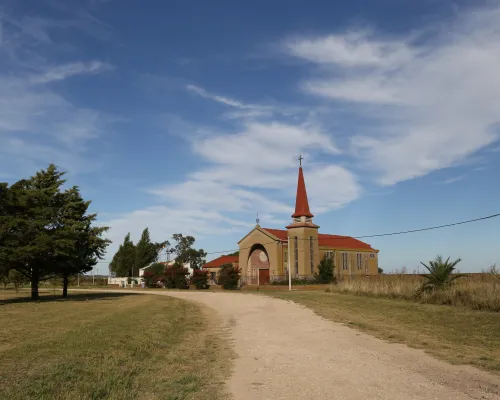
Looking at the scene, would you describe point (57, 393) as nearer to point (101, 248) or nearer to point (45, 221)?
point (45, 221)

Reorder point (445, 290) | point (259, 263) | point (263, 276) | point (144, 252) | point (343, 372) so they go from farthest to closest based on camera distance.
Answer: point (144, 252) < point (259, 263) < point (263, 276) < point (445, 290) < point (343, 372)

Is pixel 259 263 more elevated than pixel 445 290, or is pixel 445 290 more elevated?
pixel 259 263

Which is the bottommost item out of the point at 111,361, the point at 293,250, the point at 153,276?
the point at 111,361

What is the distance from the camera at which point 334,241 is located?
72.9m

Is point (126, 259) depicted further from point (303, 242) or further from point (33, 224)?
point (33, 224)

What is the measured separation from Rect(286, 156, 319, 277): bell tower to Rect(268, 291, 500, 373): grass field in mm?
39268

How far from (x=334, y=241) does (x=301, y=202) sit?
1395 cm

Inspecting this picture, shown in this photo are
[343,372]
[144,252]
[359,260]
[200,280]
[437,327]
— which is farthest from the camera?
[144,252]

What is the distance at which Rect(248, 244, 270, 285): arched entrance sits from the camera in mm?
64625

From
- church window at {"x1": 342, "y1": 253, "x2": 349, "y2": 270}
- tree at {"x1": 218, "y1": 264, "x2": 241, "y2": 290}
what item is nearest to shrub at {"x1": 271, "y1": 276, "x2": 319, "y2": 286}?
tree at {"x1": 218, "y1": 264, "x2": 241, "y2": 290}

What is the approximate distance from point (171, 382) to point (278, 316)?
11422 mm

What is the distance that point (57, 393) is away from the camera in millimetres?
6418

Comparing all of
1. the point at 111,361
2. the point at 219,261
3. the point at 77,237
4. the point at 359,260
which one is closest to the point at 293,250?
the point at 359,260

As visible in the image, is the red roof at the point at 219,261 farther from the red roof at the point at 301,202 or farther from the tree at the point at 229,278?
the tree at the point at 229,278
